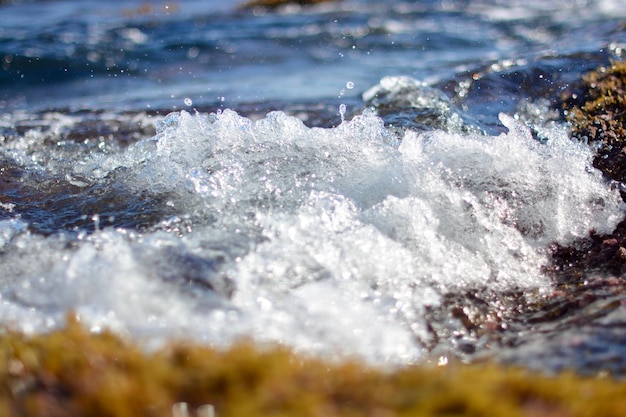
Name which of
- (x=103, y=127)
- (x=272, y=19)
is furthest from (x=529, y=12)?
(x=103, y=127)

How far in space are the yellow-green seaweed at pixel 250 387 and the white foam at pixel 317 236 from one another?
26.9 inches

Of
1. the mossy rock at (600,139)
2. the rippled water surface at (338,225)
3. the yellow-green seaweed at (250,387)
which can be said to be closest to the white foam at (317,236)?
the rippled water surface at (338,225)

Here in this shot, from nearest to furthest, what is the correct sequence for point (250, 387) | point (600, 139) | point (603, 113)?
point (250, 387), point (600, 139), point (603, 113)

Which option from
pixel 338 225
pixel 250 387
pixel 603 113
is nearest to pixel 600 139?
pixel 603 113

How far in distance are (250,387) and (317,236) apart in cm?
182

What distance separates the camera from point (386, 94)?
7.34 m

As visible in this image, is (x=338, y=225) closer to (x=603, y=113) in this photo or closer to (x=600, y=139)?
(x=600, y=139)

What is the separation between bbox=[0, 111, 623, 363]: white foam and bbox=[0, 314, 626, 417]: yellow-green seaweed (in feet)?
2.24

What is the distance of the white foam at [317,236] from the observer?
10.4ft

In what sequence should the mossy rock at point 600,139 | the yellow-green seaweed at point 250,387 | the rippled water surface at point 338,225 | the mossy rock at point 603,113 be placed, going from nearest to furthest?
1. the yellow-green seaweed at point 250,387
2. the rippled water surface at point 338,225
3. the mossy rock at point 600,139
4. the mossy rock at point 603,113

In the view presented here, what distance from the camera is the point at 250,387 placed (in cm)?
199

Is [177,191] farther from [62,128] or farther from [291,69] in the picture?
[291,69]

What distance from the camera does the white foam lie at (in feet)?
10.4

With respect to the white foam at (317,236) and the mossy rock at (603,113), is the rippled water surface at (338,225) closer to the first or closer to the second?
the white foam at (317,236)
